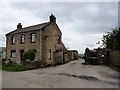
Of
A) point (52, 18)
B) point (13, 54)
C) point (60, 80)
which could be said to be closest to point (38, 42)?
point (52, 18)

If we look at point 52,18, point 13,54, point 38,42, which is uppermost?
point 52,18

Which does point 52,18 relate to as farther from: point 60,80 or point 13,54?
point 60,80

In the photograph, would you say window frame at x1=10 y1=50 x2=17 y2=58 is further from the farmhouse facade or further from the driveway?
the driveway

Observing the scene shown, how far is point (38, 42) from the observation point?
3347 centimetres

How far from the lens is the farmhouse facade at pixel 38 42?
33.2 m

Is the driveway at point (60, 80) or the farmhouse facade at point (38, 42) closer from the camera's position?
the driveway at point (60, 80)

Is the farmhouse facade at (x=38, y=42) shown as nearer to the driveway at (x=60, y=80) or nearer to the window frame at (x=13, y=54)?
the window frame at (x=13, y=54)

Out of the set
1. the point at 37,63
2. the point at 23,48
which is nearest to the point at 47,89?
the point at 37,63

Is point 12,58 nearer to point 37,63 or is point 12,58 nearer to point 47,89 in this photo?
point 37,63

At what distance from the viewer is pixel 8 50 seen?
3928 centimetres

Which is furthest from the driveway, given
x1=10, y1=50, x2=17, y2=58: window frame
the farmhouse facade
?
x1=10, y1=50, x2=17, y2=58: window frame

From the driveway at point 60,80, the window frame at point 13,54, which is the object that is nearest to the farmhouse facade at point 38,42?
the window frame at point 13,54

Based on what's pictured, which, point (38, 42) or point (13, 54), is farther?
point (13, 54)

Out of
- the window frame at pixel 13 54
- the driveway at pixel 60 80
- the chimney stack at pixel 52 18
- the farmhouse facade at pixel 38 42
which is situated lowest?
the driveway at pixel 60 80
